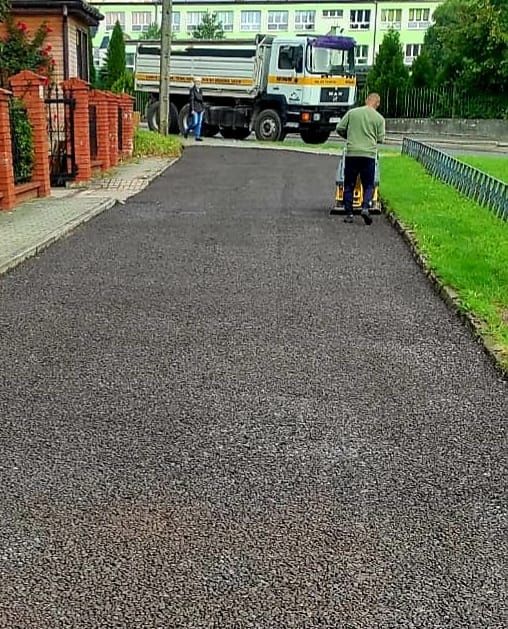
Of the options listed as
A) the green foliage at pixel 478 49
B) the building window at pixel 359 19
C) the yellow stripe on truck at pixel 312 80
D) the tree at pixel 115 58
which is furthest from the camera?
the building window at pixel 359 19

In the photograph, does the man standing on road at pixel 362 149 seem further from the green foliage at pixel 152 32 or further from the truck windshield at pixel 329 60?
the green foliage at pixel 152 32

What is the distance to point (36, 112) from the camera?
14336 mm

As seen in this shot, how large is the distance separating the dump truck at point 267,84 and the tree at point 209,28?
47610mm

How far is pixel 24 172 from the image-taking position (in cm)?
1395

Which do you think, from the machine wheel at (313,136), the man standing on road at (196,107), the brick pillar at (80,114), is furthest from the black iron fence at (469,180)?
the man standing on road at (196,107)

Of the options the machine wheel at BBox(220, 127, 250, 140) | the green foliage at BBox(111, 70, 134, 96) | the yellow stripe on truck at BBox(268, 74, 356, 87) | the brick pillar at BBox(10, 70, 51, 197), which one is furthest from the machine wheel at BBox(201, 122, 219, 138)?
the brick pillar at BBox(10, 70, 51, 197)

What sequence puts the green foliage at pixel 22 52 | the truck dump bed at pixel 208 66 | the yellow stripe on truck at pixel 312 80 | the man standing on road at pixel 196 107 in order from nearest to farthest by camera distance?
the green foliage at pixel 22 52 → the yellow stripe on truck at pixel 312 80 → the man standing on road at pixel 196 107 → the truck dump bed at pixel 208 66

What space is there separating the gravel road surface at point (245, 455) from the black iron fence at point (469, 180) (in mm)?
4757

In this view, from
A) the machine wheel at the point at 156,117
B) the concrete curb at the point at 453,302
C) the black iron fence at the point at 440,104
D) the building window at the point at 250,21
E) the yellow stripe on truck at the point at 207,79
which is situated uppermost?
the building window at the point at 250,21

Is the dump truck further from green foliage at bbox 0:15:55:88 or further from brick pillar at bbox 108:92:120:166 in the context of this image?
brick pillar at bbox 108:92:120:166

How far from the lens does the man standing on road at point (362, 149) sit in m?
11.9

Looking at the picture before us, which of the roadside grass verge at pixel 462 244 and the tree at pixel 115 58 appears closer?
the roadside grass verge at pixel 462 244

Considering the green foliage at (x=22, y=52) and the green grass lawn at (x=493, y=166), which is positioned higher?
the green foliage at (x=22, y=52)

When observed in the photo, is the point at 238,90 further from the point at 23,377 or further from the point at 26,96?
the point at 23,377
